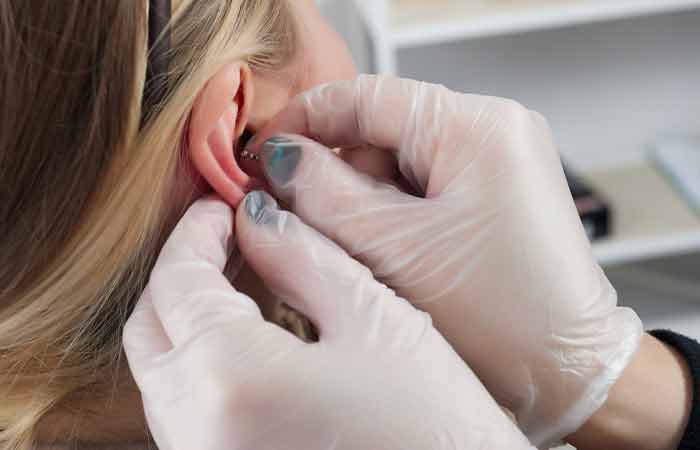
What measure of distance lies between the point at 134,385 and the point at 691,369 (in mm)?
592

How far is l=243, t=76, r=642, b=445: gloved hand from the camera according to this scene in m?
0.88

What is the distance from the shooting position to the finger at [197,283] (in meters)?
0.80

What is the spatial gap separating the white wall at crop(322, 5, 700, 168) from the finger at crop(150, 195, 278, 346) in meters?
1.28

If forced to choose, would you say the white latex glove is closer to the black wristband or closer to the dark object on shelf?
the black wristband

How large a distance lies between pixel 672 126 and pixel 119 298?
1.71m

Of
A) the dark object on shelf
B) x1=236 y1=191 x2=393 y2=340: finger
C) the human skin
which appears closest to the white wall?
the dark object on shelf

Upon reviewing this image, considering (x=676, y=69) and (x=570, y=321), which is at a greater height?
(x=570, y=321)

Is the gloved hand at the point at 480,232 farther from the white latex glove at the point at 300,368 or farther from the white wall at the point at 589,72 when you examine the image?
the white wall at the point at 589,72

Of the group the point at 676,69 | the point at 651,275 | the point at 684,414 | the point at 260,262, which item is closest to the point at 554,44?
the point at 676,69

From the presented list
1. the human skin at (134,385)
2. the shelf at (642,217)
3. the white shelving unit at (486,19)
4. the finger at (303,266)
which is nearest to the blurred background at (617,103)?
the shelf at (642,217)

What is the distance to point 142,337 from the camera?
83cm

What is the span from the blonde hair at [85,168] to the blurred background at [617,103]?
1.12 meters

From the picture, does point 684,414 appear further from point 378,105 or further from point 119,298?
point 119,298

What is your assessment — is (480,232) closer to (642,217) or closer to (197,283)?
(197,283)
